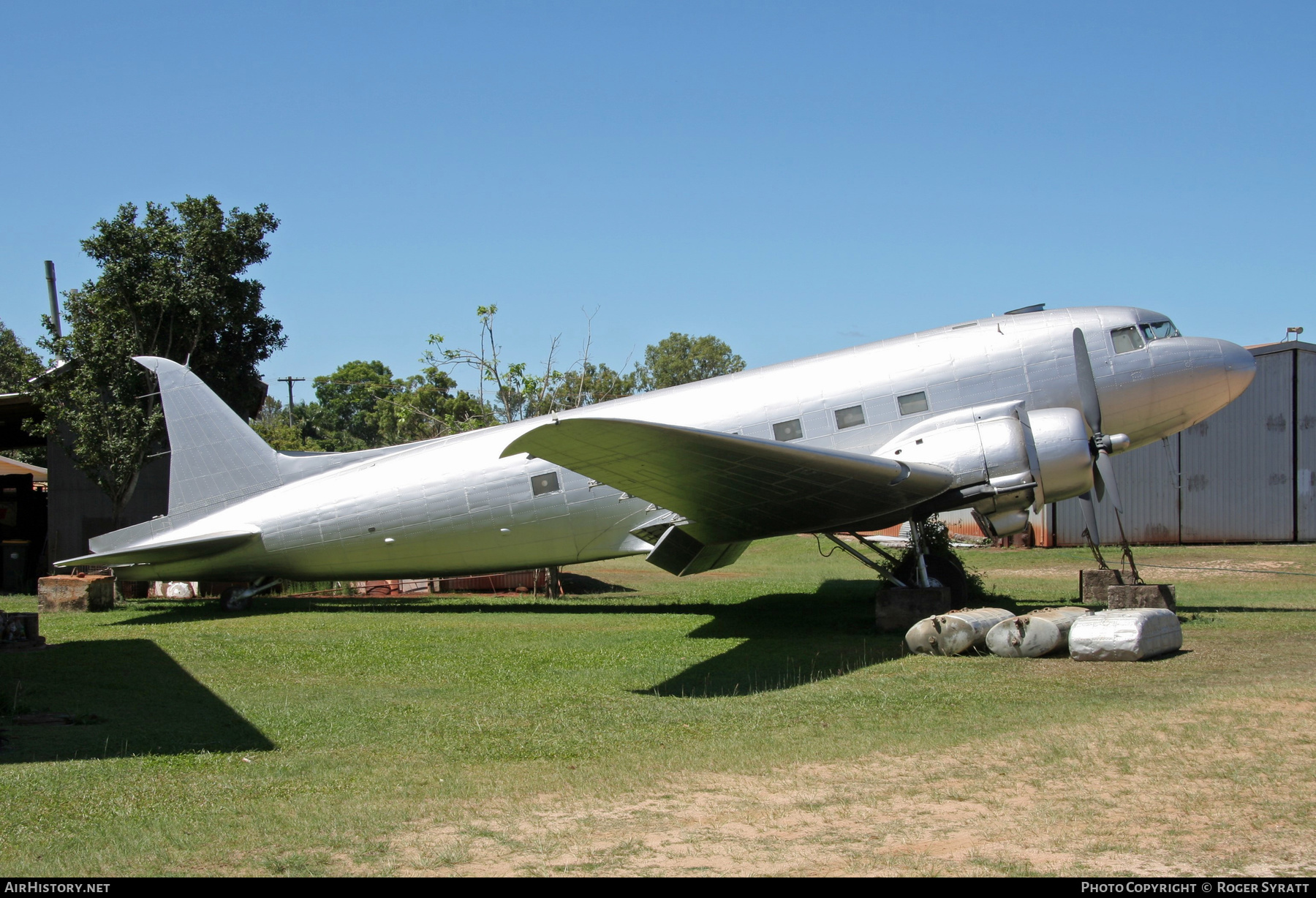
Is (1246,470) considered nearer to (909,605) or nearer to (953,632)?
(909,605)

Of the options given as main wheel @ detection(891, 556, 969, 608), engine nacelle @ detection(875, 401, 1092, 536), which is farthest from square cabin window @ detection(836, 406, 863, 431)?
main wheel @ detection(891, 556, 969, 608)

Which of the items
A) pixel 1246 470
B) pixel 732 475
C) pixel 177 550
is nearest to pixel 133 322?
pixel 177 550

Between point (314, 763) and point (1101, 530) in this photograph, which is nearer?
point (314, 763)

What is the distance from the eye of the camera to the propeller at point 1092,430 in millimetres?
13977

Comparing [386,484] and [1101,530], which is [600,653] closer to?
[386,484]

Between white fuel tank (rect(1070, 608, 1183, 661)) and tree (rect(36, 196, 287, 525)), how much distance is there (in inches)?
762

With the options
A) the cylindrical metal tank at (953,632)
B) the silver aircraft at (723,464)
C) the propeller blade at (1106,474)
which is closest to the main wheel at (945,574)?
the silver aircraft at (723,464)

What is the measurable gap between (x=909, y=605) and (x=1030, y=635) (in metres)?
2.86

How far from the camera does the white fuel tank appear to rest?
10.6 meters

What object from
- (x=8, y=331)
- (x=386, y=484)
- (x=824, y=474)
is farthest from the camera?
(x=8, y=331)

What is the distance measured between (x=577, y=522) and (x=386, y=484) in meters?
3.55

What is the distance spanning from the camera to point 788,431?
1516 cm

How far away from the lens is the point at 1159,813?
5.70 m
